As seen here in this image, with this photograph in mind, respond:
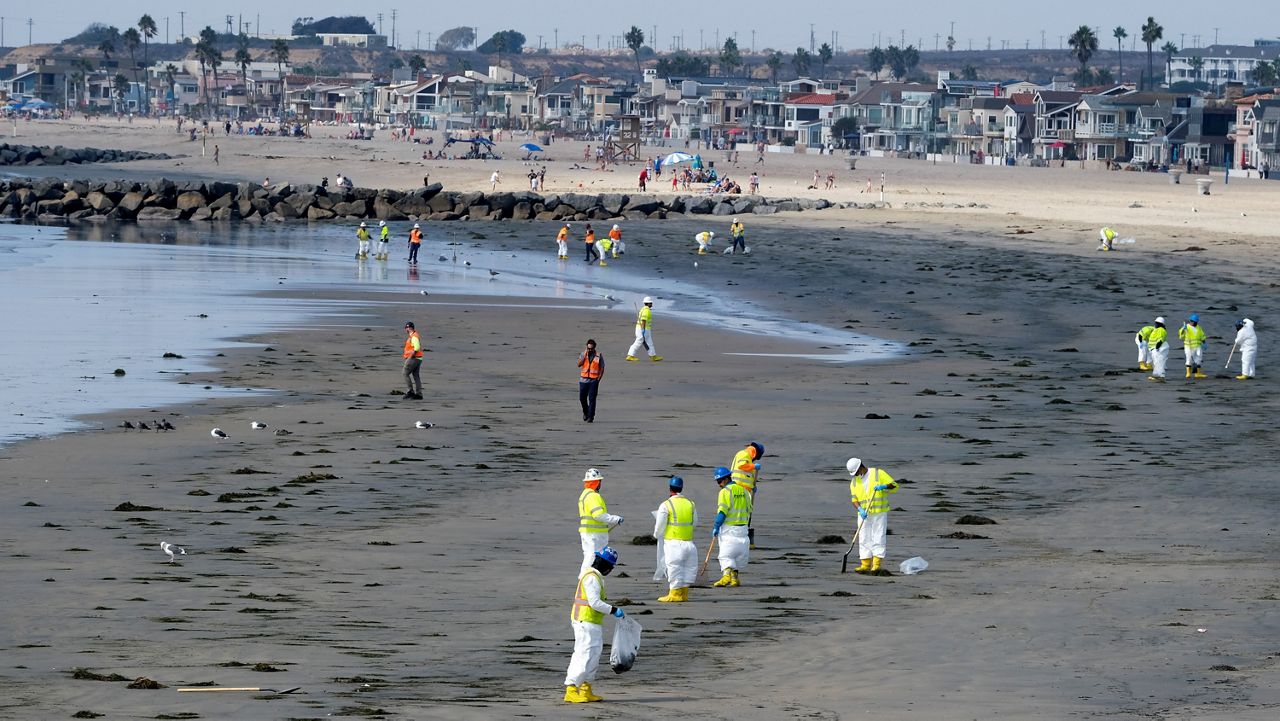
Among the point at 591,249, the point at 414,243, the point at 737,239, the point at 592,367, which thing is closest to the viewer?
the point at 592,367

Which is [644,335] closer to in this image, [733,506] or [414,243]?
[733,506]

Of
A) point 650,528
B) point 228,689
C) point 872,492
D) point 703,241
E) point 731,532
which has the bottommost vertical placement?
point 650,528

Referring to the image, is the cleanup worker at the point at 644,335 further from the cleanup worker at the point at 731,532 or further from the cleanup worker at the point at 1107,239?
the cleanup worker at the point at 1107,239

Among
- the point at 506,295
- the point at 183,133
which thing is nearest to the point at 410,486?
the point at 506,295

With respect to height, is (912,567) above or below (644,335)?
below

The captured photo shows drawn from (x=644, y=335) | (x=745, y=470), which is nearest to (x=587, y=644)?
(x=745, y=470)

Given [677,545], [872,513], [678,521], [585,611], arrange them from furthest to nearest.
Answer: [872,513], [678,521], [677,545], [585,611]

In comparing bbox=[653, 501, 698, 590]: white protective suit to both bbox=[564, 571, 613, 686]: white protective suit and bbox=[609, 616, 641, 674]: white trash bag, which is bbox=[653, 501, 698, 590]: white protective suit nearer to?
bbox=[609, 616, 641, 674]: white trash bag

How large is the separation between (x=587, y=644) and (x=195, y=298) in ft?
106

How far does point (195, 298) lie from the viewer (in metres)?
42.5

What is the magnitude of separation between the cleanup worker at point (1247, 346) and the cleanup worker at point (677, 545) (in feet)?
60.7

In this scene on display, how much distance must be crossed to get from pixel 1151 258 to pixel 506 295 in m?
21.1

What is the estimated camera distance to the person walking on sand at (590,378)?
2509 centimetres

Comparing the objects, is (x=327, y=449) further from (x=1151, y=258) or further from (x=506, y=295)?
(x=1151, y=258)
